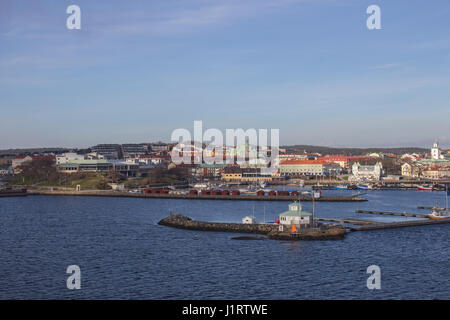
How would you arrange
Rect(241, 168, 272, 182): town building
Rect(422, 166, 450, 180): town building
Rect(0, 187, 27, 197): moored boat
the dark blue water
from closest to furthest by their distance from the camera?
the dark blue water < Rect(0, 187, 27, 197): moored boat < Rect(241, 168, 272, 182): town building < Rect(422, 166, 450, 180): town building

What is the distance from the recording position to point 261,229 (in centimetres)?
1984

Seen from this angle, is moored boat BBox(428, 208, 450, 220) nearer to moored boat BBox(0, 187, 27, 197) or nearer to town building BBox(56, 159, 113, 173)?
moored boat BBox(0, 187, 27, 197)

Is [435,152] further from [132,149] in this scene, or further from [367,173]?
[132,149]

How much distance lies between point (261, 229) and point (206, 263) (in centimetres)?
571

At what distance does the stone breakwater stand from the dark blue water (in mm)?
594

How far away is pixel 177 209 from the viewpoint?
29703 millimetres

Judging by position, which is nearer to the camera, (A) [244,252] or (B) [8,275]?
(B) [8,275]

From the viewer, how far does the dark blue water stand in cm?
1173

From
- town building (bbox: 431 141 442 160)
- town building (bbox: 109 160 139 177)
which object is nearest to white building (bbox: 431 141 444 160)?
town building (bbox: 431 141 442 160)

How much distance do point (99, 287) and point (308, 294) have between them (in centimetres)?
453

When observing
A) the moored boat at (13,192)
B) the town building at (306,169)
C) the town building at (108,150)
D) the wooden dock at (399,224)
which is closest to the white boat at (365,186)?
the town building at (306,169)

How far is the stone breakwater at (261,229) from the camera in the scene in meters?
18.3
